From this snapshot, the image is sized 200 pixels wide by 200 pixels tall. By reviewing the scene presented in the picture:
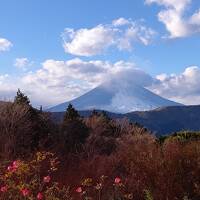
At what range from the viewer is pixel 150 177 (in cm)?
1204

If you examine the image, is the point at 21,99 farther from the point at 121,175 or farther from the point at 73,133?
the point at 121,175

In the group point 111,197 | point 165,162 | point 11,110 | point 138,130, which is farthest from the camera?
point 138,130

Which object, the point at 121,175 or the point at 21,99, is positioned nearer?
the point at 121,175

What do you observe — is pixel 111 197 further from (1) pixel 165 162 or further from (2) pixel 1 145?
(2) pixel 1 145

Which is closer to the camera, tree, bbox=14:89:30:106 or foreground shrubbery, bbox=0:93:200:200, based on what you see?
foreground shrubbery, bbox=0:93:200:200

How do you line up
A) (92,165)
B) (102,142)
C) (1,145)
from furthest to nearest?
(102,142), (1,145), (92,165)

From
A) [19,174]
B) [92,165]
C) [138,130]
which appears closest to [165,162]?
[19,174]

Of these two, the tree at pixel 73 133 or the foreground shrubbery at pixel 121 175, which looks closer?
the foreground shrubbery at pixel 121 175

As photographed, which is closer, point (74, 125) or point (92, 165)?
point (92, 165)

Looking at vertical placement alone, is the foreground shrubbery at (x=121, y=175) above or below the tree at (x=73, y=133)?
below

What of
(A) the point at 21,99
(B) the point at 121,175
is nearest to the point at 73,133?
(A) the point at 21,99

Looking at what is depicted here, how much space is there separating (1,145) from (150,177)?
17.9 m

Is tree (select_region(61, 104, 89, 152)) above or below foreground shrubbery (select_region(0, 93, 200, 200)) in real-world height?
above

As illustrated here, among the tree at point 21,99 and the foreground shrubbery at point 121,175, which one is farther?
the tree at point 21,99
